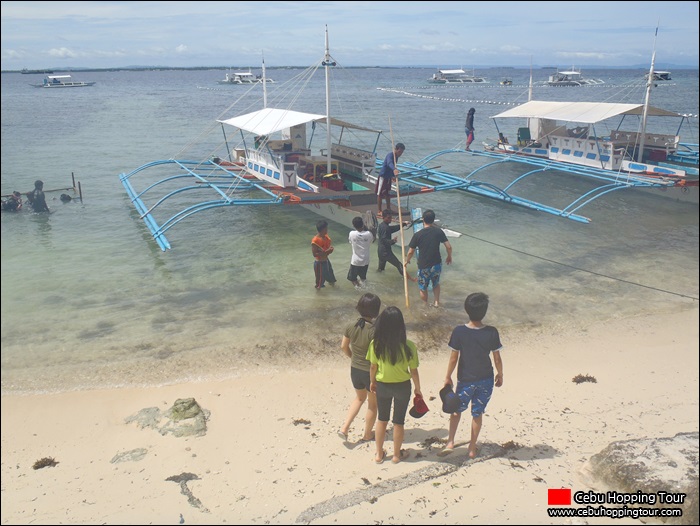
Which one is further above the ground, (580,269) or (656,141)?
(656,141)

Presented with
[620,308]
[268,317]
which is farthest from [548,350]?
[268,317]

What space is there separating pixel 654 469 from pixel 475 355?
5.09ft

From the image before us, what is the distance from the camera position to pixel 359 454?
5.32m

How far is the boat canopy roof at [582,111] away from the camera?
708 inches

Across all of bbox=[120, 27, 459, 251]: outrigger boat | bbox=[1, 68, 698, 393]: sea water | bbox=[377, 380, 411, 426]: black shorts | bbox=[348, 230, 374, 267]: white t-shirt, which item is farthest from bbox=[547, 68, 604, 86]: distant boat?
bbox=[377, 380, 411, 426]: black shorts

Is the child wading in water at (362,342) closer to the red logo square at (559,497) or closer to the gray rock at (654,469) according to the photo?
the red logo square at (559,497)

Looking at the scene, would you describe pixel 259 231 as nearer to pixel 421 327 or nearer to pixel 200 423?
pixel 421 327

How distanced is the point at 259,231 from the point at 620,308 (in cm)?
973

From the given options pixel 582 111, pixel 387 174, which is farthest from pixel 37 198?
pixel 582 111

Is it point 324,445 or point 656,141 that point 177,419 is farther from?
point 656,141

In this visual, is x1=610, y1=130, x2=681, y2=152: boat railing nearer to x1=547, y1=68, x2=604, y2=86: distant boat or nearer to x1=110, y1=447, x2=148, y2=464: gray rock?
x1=110, y1=447, x2=148, y2=464: gray rock

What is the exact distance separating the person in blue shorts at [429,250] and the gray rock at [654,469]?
4380mm

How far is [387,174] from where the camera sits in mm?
12828

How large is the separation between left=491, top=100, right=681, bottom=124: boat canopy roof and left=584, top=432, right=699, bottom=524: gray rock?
15.5 metres
